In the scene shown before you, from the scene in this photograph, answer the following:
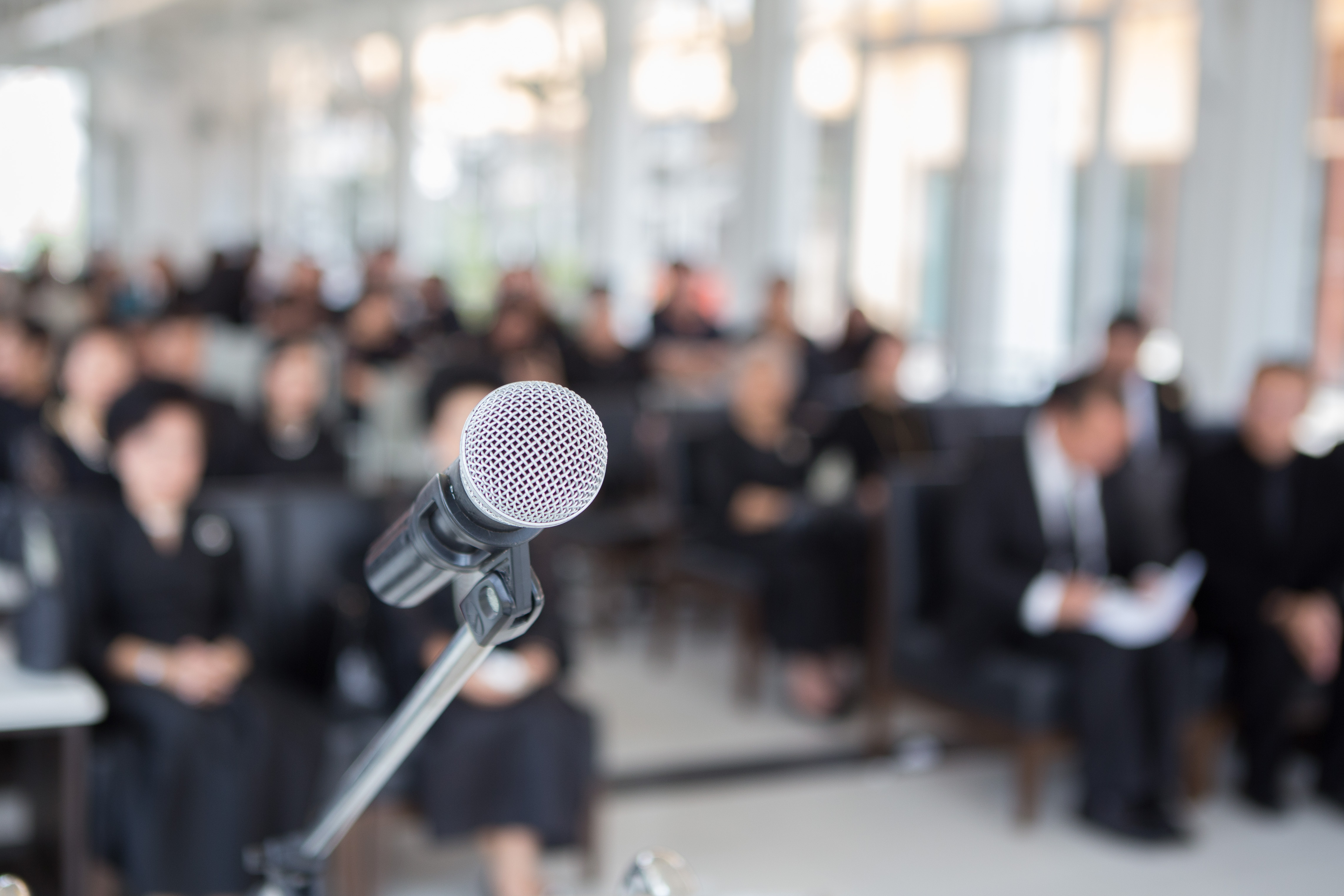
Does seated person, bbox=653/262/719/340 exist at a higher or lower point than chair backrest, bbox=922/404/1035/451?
higher

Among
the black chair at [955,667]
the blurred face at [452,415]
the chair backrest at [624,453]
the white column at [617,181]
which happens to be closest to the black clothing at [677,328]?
the white column at [617,181]

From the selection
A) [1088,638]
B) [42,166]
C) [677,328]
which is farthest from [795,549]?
[42,166]

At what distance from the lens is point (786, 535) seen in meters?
5.37

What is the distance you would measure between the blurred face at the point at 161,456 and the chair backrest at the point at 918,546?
2.23m

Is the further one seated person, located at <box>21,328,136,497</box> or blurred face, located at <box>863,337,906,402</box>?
blurred face, located at <box>863,337,906,402</box>

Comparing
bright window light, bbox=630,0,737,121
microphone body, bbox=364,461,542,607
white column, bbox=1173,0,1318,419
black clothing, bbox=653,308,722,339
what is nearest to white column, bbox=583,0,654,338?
bright window light, bbox=630,0,737,121

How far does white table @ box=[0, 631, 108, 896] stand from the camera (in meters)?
2.75

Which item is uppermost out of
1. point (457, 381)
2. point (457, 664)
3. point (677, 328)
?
point (457, 664)

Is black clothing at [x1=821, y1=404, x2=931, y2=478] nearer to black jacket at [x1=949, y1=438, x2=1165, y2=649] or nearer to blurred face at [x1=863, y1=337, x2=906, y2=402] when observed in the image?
blurred face at [x1=863, y1=337, x2=906, y2=402]

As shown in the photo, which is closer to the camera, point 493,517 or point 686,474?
point 493,517

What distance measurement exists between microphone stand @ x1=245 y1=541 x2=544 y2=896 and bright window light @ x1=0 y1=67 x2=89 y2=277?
15.0 m

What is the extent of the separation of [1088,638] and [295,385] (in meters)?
2.72

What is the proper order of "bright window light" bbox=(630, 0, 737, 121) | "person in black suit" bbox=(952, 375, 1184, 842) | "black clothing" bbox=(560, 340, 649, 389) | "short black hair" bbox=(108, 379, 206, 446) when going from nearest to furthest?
"short black hair" bbox=(108, 379, 206, 446) → "person in black suit" bbox=(952, 375, 1184, 842) → "black clothing" bbox=(560, 340, 649, 389) → "bright window light" bbox=(630, 0, 737, 121)

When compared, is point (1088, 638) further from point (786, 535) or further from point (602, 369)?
point (602, 369)
